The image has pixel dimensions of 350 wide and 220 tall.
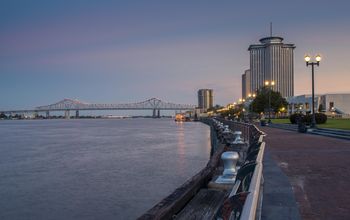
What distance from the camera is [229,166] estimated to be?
7922 mm

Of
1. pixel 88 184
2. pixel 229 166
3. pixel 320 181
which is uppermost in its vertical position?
pixel 229 166

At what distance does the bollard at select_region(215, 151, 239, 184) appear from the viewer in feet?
25.4

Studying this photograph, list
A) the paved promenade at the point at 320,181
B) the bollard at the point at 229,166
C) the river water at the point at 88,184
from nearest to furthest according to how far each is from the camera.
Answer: the paved promenade at the point at 320,181, the bollard at the point at 229,166, the river water at the point at 88,184

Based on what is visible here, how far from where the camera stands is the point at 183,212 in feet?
22.5

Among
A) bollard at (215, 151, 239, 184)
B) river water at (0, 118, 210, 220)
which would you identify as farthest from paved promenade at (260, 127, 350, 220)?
river water at (0, 118, 210, 220)

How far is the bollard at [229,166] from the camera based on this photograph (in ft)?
25.4

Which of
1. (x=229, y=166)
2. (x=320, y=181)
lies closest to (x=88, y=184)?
(x=229, y=166)

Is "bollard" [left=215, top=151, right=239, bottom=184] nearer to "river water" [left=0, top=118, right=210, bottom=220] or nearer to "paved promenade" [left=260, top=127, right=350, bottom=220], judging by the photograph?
"paved promenade" [left=260, top=127, right=350, bottom=220]

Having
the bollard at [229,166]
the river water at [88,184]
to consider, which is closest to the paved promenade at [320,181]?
the bollard at [229,166]

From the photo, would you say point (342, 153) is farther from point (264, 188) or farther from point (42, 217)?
point (42, 217)

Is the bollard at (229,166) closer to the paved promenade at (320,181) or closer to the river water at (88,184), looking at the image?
the paved promenade at (320,181)

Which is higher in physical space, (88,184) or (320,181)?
(320,181)

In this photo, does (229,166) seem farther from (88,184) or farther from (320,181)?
(88,184)

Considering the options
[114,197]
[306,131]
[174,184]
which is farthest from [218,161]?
[306,131]
